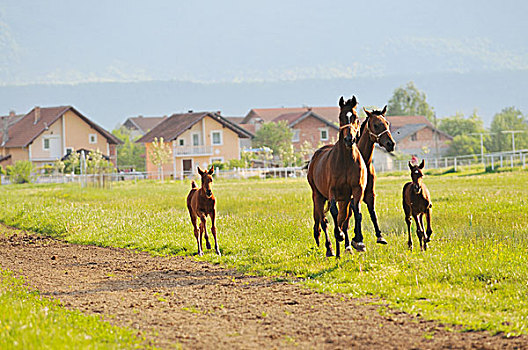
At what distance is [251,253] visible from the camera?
1558 centimetres

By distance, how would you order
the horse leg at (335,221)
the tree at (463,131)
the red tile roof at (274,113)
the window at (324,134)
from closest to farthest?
the horse leg at (335,221)
the window at (324,134)
the tree at (463,131)
the red tile roof at (274,113)

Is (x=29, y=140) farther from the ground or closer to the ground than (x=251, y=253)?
farther from the ground

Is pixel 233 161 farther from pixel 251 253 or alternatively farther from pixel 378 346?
pixel 378 346

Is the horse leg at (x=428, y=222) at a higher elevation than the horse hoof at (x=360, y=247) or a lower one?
higher

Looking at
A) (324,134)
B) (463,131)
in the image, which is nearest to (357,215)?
(324,134)

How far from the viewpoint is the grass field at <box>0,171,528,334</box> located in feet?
33.1

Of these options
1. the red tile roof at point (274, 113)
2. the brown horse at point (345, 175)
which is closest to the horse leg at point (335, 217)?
the brown horse at point (345, 175)

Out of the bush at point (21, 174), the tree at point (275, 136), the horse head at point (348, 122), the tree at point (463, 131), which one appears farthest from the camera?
the tree at point (463, 131)

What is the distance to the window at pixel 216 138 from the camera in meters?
97.3

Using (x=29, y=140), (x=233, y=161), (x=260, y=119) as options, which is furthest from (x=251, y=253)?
(x=260, y=119)

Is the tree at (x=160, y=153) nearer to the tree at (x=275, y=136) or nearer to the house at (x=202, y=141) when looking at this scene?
the house at (x=202, y=141)

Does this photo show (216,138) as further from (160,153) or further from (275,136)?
(275,136)

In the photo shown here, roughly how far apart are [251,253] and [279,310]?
17.8 ft

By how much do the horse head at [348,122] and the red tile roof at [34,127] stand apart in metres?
88.2
